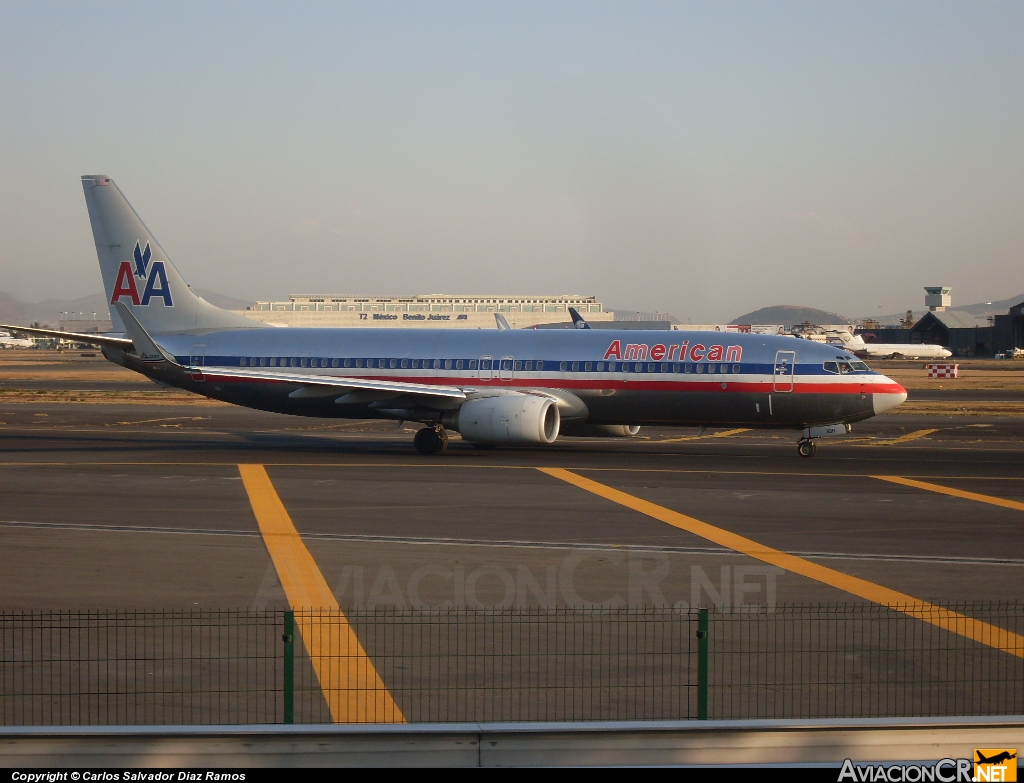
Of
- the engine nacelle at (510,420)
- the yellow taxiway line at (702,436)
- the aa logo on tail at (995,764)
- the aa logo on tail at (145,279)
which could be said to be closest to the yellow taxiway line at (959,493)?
the engine nacelle at (510,420)

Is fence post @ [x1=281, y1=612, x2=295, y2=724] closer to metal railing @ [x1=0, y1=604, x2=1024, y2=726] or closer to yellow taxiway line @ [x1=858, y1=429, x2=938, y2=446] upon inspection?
metal railing @ [x1=0, y1=604, x2=1024, y2=726]

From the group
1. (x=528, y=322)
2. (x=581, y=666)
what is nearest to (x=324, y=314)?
(x=528, y=322)

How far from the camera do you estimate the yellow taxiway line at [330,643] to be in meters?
10.7

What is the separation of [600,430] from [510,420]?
16.0ft

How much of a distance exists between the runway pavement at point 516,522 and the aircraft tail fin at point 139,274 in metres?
4.84

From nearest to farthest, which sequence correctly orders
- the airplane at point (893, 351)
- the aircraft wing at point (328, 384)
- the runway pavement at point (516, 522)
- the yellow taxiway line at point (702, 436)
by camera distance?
the runway pavement at point (516, 522), the aircraft wing at point (328, 384), the yellow taxiway line at point (702, 436), the airplane at point (893, 351)

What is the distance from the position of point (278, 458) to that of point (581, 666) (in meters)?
24.5

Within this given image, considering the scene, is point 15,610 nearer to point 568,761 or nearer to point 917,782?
point 568,761

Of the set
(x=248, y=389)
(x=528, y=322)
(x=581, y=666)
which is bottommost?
(x=581, y=666)

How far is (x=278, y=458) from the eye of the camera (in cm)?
3528

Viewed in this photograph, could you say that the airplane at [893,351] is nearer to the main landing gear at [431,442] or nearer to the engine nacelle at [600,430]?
the engine nacelle at [600,430]

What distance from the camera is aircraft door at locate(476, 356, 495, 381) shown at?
3712 centimetres

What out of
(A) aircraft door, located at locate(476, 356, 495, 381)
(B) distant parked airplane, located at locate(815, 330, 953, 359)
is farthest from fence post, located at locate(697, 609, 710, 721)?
(B) distant parked airplane, located at locate(815, 330, 953, 359)

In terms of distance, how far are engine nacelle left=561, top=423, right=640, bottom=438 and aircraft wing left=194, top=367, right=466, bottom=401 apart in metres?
3.88
